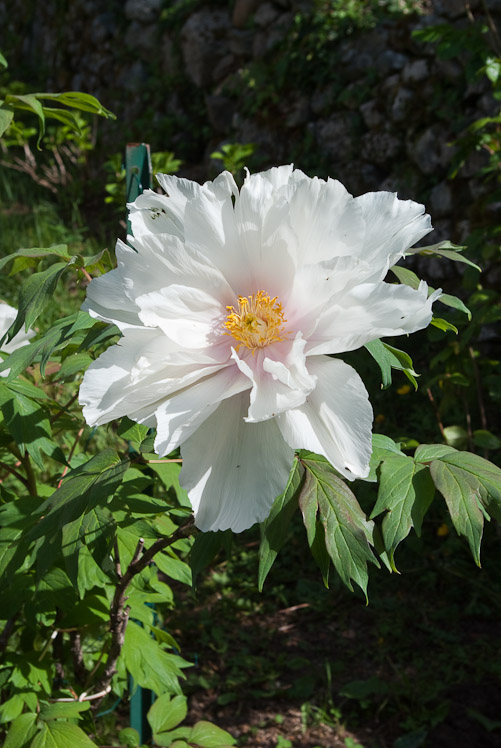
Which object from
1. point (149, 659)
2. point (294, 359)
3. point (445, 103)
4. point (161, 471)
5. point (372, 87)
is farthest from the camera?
point (372, 87)

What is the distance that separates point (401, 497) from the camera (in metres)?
1.05

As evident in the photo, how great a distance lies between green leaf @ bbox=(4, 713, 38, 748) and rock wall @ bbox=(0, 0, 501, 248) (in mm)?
2419

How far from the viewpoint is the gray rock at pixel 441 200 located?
4.33 metres

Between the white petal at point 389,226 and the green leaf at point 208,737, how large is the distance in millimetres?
1181

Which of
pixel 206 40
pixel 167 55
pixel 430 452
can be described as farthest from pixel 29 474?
pixel 167 55

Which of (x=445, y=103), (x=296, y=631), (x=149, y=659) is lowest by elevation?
(x=296, y=631)

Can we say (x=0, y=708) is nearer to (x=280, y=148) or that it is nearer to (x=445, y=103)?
(x=445, y=103)

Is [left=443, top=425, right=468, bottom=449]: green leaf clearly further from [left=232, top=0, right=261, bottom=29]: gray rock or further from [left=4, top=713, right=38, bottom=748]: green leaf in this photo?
[left=232, top=0, right=261, bottom=29]: gray rock

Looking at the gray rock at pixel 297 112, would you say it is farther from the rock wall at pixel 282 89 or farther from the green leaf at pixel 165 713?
the green leaf at pixel 165 713

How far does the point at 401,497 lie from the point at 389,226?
38 cm

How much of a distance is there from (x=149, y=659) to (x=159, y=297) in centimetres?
102

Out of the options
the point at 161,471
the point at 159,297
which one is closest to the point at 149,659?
the point at 161,471

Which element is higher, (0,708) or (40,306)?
(40,306)

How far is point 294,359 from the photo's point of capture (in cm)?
93
